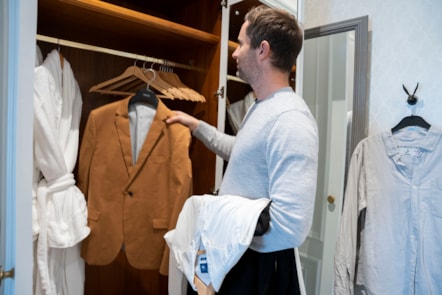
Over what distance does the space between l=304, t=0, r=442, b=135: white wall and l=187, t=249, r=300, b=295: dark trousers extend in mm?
883

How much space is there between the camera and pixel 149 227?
1.32m

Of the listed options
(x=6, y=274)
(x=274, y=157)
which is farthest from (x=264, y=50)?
(x=6, y=274)

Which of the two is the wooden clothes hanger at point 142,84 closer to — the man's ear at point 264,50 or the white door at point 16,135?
the white door at point 16,135

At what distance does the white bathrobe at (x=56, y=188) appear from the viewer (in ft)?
3.43

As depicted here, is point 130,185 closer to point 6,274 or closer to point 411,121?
point 6,274

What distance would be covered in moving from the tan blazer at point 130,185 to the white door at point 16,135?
30 cm

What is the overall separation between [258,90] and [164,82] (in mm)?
554

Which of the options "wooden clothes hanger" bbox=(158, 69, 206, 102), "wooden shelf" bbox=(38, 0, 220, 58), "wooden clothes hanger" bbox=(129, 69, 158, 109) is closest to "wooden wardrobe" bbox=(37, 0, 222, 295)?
"wooden shelf" bbox=(38, 0, 220, 58)

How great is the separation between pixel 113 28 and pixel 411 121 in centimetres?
143

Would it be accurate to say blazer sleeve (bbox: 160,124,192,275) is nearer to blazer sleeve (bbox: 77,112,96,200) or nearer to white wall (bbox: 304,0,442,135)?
blazer sleeve (bbox: 77,112,96,200)

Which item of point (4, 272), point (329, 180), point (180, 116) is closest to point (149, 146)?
point (180, 116)

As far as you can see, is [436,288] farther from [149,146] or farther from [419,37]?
[149,146]

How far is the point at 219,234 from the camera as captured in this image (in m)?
0.92

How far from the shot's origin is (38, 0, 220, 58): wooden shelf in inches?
45.9
